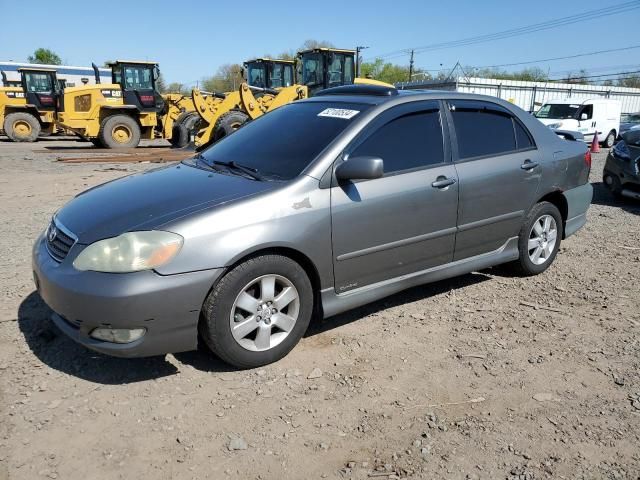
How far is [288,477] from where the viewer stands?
221 cm

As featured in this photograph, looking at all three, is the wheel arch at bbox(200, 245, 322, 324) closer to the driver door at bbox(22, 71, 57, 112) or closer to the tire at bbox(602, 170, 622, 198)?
the tire at bbox(602, 170, 622, 198)

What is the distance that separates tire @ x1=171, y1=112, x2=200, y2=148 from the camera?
16.8 m

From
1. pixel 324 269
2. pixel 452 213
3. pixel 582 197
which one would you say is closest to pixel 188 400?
pixel 324 269

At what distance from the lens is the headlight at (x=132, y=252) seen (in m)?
2.62

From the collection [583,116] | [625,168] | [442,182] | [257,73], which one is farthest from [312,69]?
[442,182]

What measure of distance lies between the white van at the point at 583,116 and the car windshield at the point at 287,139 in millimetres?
15432

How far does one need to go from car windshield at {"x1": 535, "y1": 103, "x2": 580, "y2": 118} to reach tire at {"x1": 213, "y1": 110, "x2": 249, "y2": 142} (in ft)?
35.0

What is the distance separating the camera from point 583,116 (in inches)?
687

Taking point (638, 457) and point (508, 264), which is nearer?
point (638, 457)

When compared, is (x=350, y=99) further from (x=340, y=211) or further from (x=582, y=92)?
(x=582, y=92)

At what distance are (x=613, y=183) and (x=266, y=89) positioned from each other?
32.3 feet

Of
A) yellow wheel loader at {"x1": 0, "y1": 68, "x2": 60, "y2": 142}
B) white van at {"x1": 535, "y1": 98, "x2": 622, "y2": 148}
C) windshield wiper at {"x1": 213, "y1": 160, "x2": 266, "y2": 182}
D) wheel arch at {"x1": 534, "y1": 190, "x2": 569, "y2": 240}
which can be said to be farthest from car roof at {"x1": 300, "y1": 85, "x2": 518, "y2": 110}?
yellow wheel loader at {"x1": 0, "y1": 68, "x2": 60, "y2": 142}

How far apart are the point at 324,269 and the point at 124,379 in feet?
4.43

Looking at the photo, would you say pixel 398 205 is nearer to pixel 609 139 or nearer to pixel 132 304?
pixel 132 304
